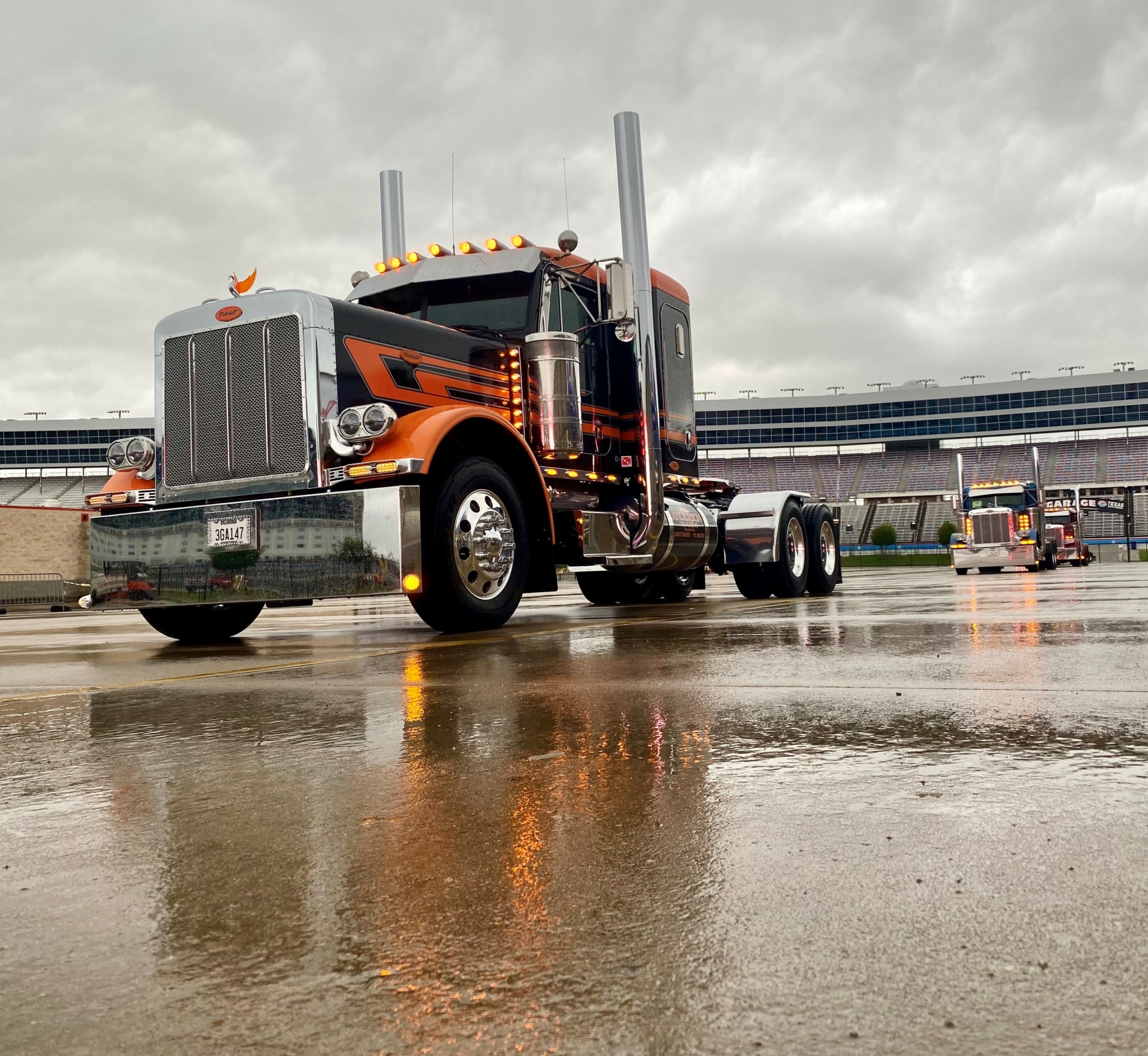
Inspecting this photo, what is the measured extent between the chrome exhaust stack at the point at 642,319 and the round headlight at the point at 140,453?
14.4ft

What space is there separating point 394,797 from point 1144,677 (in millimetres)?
3209

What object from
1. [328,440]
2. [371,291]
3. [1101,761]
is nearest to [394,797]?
[1101,761]

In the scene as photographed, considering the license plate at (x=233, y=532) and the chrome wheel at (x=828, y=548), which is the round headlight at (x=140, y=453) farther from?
the chrome wheel at (x=828, y=548)

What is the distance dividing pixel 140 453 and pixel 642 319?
485 cm

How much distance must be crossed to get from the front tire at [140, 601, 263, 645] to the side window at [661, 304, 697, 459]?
15.3 feet

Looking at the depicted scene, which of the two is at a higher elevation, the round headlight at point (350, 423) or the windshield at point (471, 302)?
the windshield at point (471, 302)

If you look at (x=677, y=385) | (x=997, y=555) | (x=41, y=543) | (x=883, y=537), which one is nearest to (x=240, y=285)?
(x=677, y=385)

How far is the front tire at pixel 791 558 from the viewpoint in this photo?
41.5ft

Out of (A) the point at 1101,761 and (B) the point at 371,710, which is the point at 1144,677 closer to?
(A) the point at 1101,761

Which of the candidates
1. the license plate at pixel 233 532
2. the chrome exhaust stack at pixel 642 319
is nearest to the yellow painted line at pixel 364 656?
the chrome exhaust stack at pixel 642 319

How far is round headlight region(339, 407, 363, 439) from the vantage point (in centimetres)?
746

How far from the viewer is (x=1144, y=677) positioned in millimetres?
4301

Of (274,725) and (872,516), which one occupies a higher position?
(872,516)

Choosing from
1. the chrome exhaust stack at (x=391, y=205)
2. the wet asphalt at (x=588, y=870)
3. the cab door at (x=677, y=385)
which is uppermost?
the chrome exhaust stack at (x=391, y=205)
